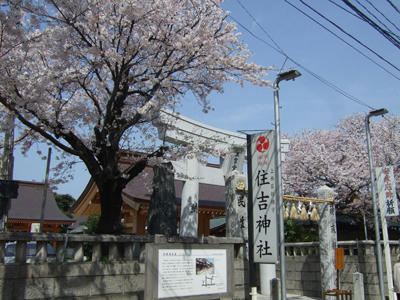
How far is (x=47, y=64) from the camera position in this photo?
425 inches

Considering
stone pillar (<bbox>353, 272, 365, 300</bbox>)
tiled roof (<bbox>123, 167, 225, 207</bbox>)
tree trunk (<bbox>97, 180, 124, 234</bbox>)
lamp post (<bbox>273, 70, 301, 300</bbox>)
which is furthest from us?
tiled roof (<bbox>123, 167, 225, 207</bbox>)

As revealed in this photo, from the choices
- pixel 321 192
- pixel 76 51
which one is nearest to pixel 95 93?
pixel 76 51

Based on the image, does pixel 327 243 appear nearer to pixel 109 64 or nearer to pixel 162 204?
pixel 162 204

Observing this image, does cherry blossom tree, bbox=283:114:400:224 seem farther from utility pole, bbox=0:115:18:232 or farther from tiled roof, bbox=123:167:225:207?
utility pole, bbox=0:115:18:232

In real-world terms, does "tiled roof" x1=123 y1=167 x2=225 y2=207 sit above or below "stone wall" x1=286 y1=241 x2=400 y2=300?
above

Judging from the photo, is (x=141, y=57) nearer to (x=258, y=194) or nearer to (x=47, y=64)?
(x=47, y=64)

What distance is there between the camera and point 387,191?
1392 centimetres

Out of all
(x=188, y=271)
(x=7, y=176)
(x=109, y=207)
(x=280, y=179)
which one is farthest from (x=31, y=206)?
(x=280, y=179)

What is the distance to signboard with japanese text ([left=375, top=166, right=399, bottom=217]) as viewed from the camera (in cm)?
1366

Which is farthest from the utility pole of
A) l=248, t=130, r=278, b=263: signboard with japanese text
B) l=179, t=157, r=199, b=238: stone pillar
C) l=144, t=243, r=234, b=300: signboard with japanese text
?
l=179, t=157, r=199, b=238: stone pillar

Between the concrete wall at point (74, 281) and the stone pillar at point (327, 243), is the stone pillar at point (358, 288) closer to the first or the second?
the stone pillar at point (327, 243)

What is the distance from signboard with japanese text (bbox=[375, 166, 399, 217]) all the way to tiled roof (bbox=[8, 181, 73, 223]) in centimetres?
1643

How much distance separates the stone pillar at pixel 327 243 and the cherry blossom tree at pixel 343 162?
415 inches

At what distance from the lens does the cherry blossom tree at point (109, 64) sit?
29.7 feet
